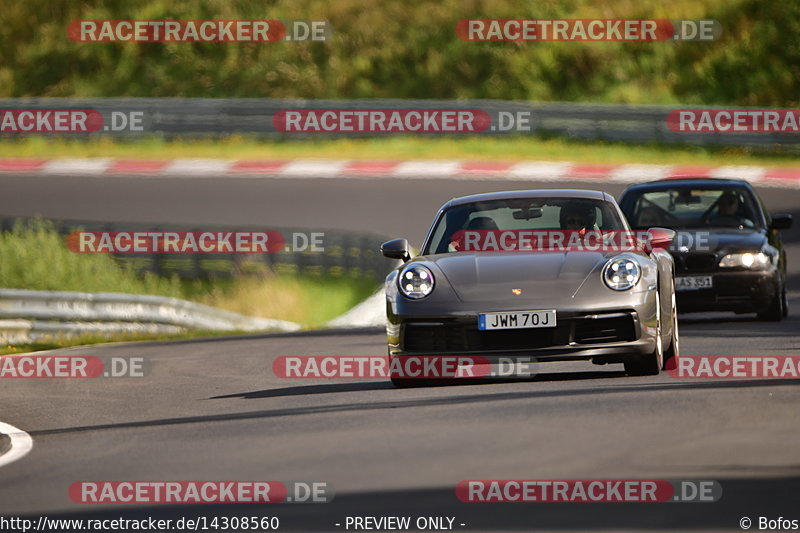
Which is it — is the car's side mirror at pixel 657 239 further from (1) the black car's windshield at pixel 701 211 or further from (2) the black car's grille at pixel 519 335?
(1) the black car's windshield at pixel 701 211

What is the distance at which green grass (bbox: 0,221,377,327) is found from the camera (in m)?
21.3

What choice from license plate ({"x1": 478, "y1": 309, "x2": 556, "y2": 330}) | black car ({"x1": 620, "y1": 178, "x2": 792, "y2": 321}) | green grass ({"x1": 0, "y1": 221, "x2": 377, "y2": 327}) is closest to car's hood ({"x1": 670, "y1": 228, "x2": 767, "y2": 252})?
black car ({"x1": 620, "y1": 178, "x2": 792, "y2": 321})

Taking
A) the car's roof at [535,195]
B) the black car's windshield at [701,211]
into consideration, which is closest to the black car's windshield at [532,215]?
the car's roof at [535,195]

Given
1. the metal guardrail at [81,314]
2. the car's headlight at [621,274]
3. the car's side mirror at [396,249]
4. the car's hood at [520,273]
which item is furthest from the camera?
the metal guardrail at [81,314]

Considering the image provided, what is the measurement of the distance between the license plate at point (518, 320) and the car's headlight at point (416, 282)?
0.44 m

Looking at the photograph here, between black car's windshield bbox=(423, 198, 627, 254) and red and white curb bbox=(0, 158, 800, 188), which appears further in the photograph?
red and white curb bbox=(0, 158, 800, 188)

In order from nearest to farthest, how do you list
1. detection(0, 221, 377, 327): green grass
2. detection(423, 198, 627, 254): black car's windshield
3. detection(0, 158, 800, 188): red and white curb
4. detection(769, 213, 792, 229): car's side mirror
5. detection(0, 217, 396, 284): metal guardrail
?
detection(423, 198, 627, 254): black car's windshield
detection(769, 213, 792, 229): car's side mirror
detection(0, 217, 396, 284): metal guardrail
detection(0, 221, 377, 327): green grass
detection(0, 158, 800, 188): red and white curb

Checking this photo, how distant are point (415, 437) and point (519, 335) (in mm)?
1870

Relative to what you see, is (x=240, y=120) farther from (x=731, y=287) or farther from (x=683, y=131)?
(x=731, y=287)

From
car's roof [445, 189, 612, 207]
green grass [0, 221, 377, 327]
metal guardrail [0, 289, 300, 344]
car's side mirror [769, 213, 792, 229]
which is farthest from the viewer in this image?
green grass [0, 221, 377, 327]

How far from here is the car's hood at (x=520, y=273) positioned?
31.7 feet

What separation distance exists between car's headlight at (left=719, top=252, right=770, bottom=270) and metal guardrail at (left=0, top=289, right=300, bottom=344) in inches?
244

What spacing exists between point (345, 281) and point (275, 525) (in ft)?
50.5

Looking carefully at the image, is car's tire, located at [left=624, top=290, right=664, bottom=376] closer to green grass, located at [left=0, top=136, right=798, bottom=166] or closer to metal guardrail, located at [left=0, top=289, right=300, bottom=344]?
metal guardrail, located at [left=0, top=289, right=300, bottom=344]
